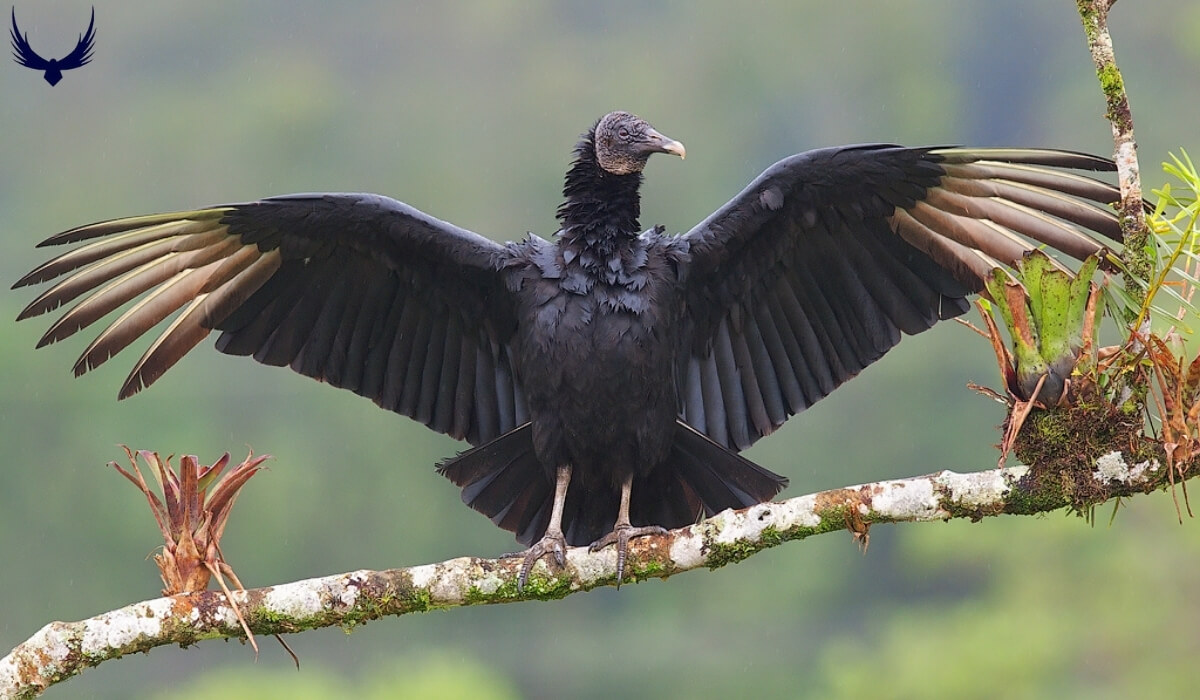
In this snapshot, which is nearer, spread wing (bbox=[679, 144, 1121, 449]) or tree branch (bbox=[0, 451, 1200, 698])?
tree branch (bbox=[0, 451, 1200, 698])

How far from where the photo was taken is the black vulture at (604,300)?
390 centimetres

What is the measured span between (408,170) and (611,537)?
11.7 metres

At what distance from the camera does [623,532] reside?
148 inches

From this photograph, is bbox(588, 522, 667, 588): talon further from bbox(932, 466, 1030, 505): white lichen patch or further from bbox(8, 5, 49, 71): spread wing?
bbox(8, 5, 49, 71): spread wing

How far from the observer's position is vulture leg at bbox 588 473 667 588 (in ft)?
11.9

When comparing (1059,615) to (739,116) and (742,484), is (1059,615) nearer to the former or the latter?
(739,116)

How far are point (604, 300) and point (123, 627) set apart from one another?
156 cm

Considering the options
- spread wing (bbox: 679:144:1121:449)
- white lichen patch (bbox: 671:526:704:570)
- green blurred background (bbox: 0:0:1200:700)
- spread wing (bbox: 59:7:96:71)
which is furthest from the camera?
green blurred background (bbox: 0:0:1200:700)

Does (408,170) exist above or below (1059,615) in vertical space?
above

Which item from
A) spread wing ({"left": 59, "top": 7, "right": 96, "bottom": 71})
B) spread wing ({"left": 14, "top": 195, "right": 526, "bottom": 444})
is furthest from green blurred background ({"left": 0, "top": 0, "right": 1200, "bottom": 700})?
spread wing ({"left": 14, "top": 195, "right": 526, "bottom": 444})

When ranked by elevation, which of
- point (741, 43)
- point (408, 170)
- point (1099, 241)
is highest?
point (741, 43)

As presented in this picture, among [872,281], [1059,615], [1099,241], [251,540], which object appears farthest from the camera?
[1059,615]

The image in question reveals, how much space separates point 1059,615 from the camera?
14.4 m

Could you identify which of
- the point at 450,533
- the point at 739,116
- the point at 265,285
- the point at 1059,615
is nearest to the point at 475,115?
the point at 739,116
